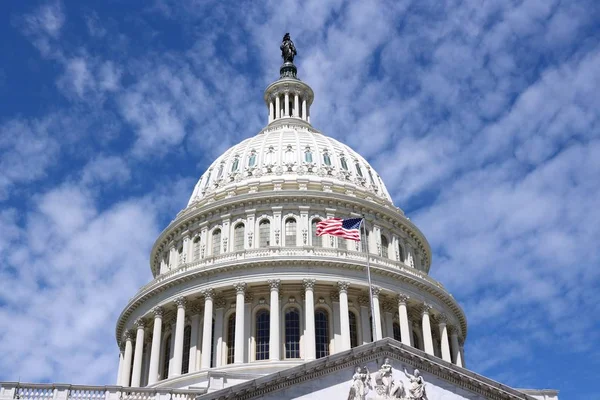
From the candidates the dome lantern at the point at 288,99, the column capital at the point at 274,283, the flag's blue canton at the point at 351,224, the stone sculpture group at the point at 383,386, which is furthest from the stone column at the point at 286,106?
the stone sculpture group at the point at 383,386

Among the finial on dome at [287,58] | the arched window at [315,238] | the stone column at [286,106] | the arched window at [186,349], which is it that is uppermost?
the finial on dome at [287,58]

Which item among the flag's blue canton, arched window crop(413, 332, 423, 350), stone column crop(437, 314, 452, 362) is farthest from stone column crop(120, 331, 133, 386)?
stone column crop(437, 314, 452, 362)

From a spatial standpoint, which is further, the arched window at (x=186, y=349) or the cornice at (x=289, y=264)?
the cornice at (x=289, y=264)

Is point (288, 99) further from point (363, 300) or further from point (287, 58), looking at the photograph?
point (363, 300)

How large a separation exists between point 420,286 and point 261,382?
2862cm

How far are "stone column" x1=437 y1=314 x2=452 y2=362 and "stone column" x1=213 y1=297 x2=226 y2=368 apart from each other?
18165 millimetres

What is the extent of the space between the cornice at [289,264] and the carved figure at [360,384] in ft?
70.3

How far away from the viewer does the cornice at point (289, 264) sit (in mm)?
60125

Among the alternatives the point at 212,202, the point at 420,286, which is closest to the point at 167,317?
the point at 212,202

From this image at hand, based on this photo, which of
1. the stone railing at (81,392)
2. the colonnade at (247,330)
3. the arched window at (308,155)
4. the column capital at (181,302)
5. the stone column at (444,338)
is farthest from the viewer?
the arched window at (308,155)

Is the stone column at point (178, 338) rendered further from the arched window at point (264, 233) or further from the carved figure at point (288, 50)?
the carved figure at point (288, 50)

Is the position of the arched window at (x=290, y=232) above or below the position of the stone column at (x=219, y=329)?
above

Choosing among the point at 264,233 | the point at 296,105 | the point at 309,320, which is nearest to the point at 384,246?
the point at 264,233

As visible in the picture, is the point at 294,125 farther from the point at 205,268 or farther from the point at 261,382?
the point at 261,382
